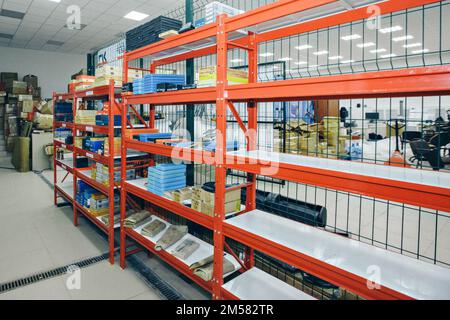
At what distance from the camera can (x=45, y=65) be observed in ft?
42.4

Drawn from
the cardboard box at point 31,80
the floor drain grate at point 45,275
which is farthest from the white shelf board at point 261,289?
the cardboard box at point 31,80

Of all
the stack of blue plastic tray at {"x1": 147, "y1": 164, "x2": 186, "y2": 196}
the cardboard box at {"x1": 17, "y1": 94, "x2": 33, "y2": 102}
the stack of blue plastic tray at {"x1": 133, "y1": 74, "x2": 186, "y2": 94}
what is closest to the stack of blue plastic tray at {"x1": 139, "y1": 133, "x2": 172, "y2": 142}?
the stack of blue plastic tray at {"x1": 147, "y1": 164, "x2": 186, "y2": 196}

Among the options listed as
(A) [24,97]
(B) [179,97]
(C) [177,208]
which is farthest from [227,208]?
(A) [24,97]

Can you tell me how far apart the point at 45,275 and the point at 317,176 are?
284 cm

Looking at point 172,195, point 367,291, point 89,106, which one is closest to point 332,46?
point 89,106

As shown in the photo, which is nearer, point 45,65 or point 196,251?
point 196,251

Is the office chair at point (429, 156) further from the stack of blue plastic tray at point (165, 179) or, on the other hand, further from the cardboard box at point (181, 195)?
the stack of blue plastic tray at point (165, 179)

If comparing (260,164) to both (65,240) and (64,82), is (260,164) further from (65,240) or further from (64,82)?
(64,82)

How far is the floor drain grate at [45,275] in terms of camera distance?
2.81m

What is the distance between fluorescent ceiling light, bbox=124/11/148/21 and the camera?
27.2ft

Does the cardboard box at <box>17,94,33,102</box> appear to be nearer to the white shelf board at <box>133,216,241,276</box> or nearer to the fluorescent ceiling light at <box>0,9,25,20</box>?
the fluorescent ceiling light at <box>0,9,25,20</box>

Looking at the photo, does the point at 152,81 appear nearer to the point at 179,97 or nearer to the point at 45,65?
the point at 179,97

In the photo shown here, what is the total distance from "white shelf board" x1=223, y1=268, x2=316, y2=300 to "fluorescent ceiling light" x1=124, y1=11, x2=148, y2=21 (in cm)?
814

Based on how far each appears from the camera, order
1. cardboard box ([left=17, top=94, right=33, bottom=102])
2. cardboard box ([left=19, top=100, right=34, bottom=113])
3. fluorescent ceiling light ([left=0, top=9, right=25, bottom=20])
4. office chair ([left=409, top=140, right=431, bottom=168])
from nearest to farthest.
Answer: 1. office chair ([left=409, top=140, right=431, bottom=168])
2. fluorescent ceiling light ([left=0, top=9, right=25, bottom=20])
3. cardboard box ([left=19, top=100, right=34, bottom=113])
4. cardboard box ([left=17, top=94, right=33, bottom=102])
